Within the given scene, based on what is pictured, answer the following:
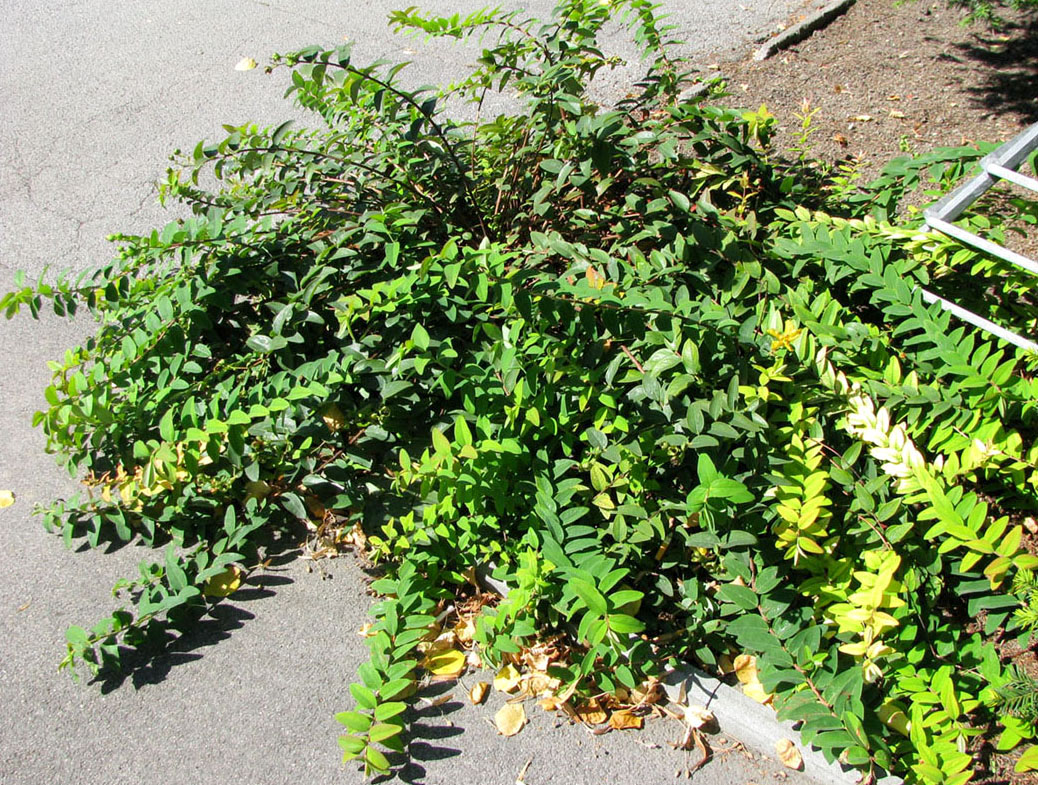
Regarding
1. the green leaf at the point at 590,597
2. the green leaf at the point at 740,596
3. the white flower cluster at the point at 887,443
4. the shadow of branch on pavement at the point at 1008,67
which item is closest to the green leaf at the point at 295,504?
the green leaf at the point at 590,597

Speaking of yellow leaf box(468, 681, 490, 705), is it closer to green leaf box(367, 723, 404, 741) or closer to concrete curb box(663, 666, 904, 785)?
green leaf box(367, 723, 404, 741)

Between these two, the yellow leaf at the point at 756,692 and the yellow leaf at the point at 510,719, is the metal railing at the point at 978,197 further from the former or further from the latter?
the yellow leaf at the point at 510,719

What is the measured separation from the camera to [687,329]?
8.66ft

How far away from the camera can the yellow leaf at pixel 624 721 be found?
2543 millimetres

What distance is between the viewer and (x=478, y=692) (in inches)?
104

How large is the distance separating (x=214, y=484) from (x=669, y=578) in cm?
167

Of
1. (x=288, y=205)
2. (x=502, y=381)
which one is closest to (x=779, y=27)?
(x=288, y=205)

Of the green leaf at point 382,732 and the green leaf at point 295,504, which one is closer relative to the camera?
the green leaf at point 382,732

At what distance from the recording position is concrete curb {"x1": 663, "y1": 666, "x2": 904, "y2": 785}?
2.40 meters

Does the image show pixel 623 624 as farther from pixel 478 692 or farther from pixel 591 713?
pixel 478 692

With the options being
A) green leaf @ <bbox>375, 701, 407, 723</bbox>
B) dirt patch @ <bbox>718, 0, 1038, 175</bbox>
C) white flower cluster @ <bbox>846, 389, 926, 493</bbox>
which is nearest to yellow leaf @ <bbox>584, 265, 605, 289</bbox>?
white flower cluster @ <bbox>846, 389, 926, 493</bbox>

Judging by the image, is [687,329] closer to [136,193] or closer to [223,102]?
[136,193]

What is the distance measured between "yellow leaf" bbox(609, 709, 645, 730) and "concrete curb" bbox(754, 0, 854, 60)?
4.86m

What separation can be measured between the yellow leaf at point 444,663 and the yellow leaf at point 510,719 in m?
0.19
